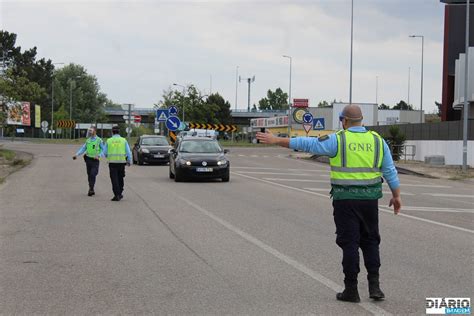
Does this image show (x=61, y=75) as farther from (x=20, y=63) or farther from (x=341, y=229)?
(x=341, y=229)

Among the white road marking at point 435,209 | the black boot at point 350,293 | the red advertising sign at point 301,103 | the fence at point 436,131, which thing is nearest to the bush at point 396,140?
the fence at point 436,131

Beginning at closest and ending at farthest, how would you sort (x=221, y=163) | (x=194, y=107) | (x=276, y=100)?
(x=221, y=163)
(x=194, y=107)
(x=276, y=100)

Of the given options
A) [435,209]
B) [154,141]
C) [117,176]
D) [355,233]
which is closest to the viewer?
[355,233]

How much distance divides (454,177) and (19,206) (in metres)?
18.3

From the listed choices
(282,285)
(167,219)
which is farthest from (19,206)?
(282,285)

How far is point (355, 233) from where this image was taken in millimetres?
5738

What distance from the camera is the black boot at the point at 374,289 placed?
5.80m

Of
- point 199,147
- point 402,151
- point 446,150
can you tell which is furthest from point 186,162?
point 402,151

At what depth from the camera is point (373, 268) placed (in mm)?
5840

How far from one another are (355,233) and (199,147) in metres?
15.4

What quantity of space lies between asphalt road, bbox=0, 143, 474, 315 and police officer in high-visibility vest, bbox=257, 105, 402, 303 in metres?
0.35

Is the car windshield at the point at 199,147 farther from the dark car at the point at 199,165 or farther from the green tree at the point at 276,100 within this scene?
the green tree at the point at 276,100

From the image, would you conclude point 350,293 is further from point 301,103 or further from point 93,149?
point 301,103

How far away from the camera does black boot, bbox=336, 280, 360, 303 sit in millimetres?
5758
